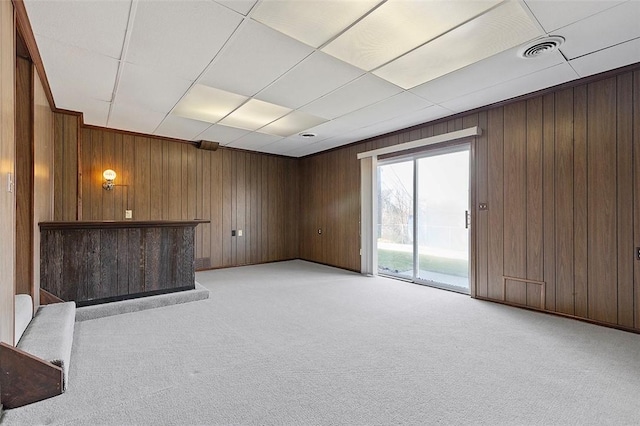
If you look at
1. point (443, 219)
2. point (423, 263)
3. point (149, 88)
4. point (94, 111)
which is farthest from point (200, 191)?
point (443, 219)

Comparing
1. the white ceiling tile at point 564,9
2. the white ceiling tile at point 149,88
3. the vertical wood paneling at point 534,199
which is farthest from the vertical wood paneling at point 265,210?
the white ceiling tile at point 564,9

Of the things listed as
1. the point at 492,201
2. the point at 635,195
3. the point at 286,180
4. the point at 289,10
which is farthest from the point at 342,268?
the point at 289,10

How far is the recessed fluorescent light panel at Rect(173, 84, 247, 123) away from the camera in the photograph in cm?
360

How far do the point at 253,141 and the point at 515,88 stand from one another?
14.0 ft

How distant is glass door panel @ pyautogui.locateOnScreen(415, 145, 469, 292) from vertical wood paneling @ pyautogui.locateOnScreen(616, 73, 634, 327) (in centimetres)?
159

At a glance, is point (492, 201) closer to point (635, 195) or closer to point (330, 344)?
point (635, 195)

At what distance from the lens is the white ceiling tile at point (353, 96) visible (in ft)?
10.8

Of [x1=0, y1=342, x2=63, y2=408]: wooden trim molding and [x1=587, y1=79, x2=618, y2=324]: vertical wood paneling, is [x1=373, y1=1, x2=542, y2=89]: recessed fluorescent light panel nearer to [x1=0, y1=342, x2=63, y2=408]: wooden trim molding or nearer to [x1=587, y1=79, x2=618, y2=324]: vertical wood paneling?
[x1=587, y1=79, x2=618, y2=324]: vertical wood paneling

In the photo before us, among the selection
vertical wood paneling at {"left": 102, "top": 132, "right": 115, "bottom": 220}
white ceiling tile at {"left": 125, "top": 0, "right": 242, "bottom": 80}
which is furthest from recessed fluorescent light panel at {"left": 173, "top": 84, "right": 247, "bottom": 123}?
vertical wood paneling at {"left": 102, "top": 132, "right": 115, "bottom": 220}

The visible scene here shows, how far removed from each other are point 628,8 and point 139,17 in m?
3.44

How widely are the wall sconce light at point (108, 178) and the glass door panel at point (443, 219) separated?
198 inches

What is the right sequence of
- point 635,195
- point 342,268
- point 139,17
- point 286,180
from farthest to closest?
point 286,180 < point 342,268 < point 635,195 < point 139,17

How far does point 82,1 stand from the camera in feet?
6.75

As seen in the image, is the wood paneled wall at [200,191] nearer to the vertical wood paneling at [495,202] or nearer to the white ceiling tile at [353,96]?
the white ceiling tile at [353,96]
